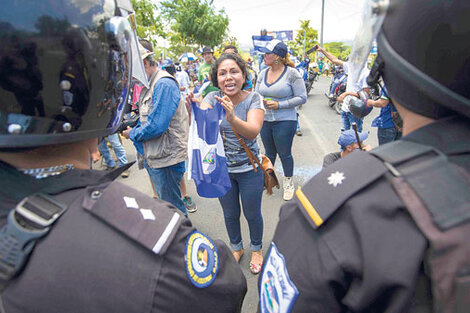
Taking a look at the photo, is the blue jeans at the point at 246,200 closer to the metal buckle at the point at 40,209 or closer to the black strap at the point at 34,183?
the black strap at the point at 34,183

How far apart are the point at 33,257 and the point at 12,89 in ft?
1.37

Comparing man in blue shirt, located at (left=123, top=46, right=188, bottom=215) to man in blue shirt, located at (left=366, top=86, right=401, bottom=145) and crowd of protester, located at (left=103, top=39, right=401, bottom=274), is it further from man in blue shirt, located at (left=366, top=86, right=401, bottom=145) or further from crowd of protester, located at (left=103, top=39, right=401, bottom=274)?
man in blue shirt, located at (left=366, top=86, right=401, bottom=145)

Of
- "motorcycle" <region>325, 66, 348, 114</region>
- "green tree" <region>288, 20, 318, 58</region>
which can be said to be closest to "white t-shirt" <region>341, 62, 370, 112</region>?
"motorcycle" <region>325, 66, 348, 114</region>

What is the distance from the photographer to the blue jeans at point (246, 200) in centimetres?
233

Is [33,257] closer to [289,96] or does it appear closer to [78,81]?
[78,81]

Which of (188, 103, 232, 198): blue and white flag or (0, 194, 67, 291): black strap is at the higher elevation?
(0, 194, 67, 291): black strap

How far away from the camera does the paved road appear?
289 centimetres

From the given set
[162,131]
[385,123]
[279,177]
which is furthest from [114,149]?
[385,123]

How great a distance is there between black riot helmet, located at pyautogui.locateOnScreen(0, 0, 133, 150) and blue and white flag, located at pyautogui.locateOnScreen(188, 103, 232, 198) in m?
1.34

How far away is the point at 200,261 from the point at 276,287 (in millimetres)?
239

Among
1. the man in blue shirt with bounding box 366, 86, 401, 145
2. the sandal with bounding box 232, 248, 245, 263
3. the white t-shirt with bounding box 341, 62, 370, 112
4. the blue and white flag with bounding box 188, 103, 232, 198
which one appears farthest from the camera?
the man in blue shirt with bounding box 366, 86, 401, 145

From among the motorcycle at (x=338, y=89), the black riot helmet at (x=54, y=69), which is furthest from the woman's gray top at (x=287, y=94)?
the motorcycle at (x=338, y=89)

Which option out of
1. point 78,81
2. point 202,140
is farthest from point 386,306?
point 202,140

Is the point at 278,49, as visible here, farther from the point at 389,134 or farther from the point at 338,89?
the point at 338,89
